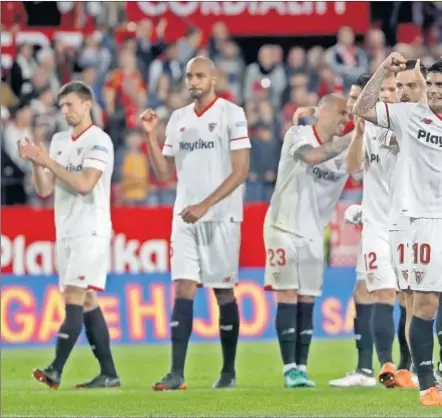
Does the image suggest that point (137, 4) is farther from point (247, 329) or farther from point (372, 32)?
point (247, 329)

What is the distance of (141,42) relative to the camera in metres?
21.6

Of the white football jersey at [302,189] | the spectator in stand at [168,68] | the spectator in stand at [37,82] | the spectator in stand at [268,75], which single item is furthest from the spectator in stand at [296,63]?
the white football jersey at [302,189]

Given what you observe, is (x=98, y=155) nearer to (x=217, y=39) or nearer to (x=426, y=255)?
(x=426, y=255)

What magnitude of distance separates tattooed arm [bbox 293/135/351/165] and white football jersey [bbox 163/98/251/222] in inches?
17.6

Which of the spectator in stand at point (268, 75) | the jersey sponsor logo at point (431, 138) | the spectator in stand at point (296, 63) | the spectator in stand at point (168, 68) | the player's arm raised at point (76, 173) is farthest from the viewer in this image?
the spectator in stand at point (296, 63)

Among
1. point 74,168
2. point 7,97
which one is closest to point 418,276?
point 74,168

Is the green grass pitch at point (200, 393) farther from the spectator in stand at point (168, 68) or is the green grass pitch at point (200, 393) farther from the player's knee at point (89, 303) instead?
the spectator in stand at point (168, 68)

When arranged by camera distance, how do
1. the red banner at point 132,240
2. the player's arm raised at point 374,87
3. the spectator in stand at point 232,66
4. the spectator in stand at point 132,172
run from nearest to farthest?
the player's arm raised at point 374,87
the red banner at point 132,240
the spectator in stand at point 132,172
the spectator in stand at point 232,66

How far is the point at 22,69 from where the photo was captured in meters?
20.7

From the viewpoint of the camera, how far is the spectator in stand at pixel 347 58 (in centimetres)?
2125

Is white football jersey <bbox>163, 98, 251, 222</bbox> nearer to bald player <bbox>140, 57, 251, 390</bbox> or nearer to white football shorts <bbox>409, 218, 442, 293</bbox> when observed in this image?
bald player <bbox>140, 57, 251, 390</bbox>

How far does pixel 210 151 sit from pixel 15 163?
27.1ft

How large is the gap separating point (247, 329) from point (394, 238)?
675cm

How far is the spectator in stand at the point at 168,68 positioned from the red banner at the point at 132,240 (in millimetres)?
4568
